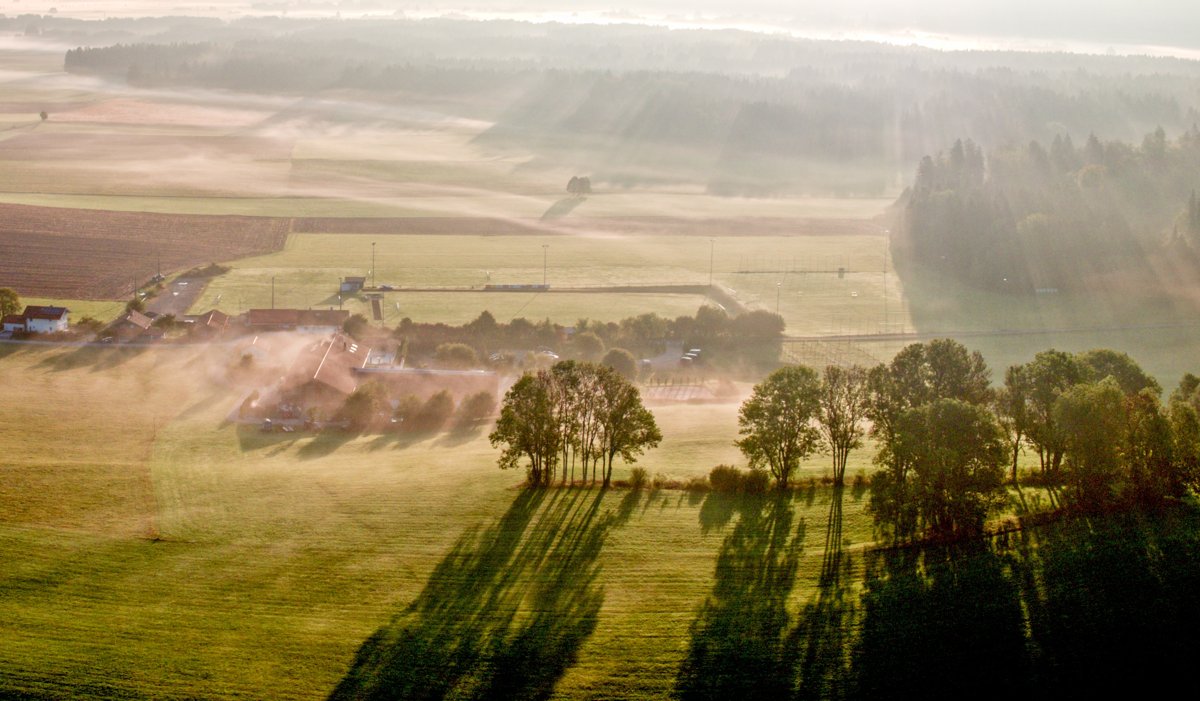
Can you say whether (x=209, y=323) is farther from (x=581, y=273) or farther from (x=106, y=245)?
(x=581, y=273)

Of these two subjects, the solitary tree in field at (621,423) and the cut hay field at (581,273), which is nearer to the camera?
the solitary tree in field at (621,423)

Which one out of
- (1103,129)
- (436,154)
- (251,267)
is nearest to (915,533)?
(251,267)

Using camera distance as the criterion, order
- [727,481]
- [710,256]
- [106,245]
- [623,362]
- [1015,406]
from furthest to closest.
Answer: [710,256]
[106,245]
[623,362]
[727,481]
[1015,406]

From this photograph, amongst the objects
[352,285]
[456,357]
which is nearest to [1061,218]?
[456,357]

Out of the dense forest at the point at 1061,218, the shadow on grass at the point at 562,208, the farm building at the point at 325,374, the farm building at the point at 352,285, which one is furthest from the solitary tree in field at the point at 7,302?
the dense forest at the point at 1061,218

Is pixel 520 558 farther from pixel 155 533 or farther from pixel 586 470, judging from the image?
pixel 155 533

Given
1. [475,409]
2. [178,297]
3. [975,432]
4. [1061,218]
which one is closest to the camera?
[975,432]

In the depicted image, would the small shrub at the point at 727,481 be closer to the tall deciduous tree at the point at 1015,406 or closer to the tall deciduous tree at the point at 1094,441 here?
the tall deciduous tree at the point at 1015,406
